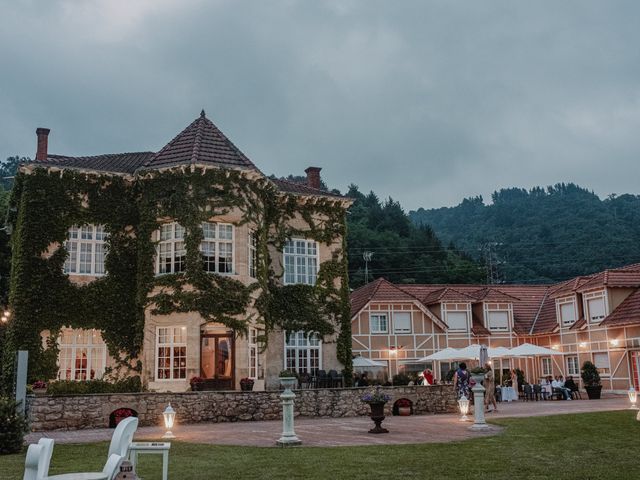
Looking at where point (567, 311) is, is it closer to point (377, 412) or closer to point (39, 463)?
point (377, 412)

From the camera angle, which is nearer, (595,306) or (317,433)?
(317,433)

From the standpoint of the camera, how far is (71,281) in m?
23.5

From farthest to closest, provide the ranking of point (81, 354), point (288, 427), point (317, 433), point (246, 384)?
point (81, 354)
point (246, 384)
point (317, 433)
point (288, 427)

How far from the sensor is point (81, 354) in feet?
76.7

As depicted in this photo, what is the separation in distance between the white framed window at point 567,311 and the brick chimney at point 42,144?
2965 centimetres

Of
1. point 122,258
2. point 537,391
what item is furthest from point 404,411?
point 122,258

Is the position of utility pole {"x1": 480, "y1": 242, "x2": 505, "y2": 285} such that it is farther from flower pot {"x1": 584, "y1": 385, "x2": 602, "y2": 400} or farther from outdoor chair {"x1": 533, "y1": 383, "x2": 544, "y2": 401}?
outdoor chair {"x1": 533, "y1": 383, "x2": 544, "y2": 401}

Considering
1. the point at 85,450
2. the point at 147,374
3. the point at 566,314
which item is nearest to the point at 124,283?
the point at 147,374

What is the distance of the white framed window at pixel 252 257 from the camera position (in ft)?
81.1

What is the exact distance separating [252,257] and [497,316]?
69.7 ft

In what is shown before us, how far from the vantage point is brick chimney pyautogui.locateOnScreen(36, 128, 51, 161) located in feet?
83.0

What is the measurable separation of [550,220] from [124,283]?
65251mm

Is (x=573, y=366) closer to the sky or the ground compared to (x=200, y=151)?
closer to the ground

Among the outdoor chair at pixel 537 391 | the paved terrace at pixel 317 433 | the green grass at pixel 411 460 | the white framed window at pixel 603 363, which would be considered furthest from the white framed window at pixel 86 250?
the white framed window at pixel 603 363
